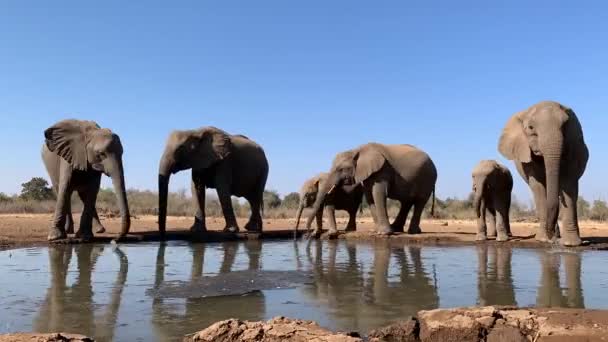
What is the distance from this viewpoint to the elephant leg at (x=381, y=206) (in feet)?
55.1

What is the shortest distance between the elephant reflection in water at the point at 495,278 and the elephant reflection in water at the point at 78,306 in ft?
12.4

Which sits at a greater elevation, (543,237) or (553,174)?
(553,174)

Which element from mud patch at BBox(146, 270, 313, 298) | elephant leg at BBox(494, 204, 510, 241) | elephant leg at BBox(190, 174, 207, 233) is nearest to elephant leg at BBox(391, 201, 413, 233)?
elephant leg at BBox(494, 204, 510, 241)

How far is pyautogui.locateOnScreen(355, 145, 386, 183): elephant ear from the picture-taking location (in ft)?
57.4

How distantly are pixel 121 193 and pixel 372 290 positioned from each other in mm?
8245

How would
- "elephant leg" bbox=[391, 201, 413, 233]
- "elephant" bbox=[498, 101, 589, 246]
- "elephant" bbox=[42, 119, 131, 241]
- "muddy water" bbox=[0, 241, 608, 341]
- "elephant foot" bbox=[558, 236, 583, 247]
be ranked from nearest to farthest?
"muddy water" bbox=[0, 241, 608, 341] → "elephant" bbox=[498, 101, 589, 246] → "elephant foot" bbox=[558, 236, 583, 247] → "elephant" bbox=[42, 119, 131, 241] → "elephant leg" bbox=[391, 201, 413, 233]

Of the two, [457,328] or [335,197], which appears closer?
[457,328]

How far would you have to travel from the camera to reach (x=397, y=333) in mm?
4777

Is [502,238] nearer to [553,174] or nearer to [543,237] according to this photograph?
[543,237]

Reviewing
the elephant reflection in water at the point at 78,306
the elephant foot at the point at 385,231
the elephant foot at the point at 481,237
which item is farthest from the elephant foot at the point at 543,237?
the elephant reflection in water at the point at 78,306

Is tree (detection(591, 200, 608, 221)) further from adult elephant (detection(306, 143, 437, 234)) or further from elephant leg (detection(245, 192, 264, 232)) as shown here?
elephant leg (detection(245, 192, 264, 232))

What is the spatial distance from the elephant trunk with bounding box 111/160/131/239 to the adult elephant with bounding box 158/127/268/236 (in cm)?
170

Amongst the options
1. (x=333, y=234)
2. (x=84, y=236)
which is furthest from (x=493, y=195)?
(x=84, y=236)

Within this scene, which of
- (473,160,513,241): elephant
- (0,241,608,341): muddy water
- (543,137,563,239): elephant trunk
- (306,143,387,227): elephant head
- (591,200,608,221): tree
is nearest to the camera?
(0,241,608,341): muddy water
